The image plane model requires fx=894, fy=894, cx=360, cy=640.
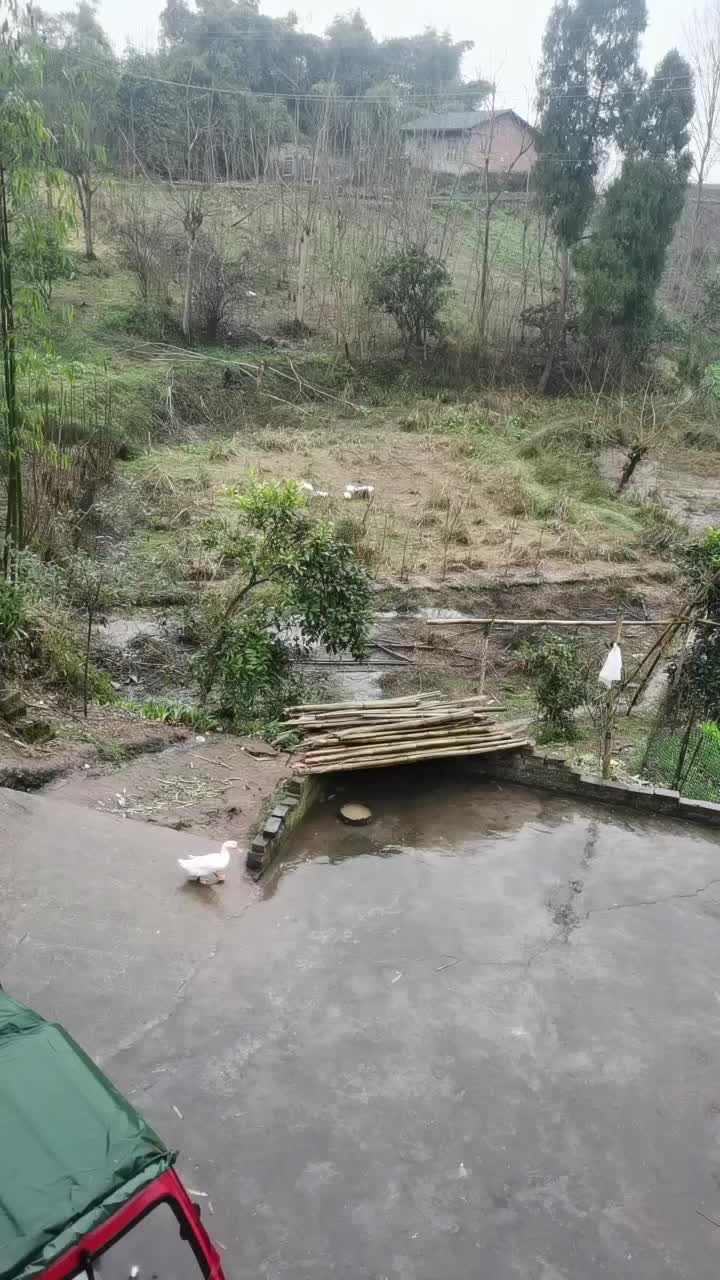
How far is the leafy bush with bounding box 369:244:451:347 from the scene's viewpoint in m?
22.3

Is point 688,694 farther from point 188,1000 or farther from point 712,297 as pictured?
point 712,297

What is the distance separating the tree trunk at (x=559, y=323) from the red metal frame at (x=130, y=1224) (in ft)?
74.9

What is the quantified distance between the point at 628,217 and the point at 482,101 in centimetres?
1089

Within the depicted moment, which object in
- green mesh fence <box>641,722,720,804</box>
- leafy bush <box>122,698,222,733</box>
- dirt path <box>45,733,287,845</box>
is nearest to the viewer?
dirt path <box>45,733,287,845</box>

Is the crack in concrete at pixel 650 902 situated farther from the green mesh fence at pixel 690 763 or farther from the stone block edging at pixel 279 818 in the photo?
the stone block edging at pixel 279 818

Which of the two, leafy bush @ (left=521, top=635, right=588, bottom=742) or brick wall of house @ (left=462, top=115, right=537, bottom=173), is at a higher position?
brick wall of house @ (left=462, top=115, right=537, bottom=173)

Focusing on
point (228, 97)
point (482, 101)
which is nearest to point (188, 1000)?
point (228, 97)

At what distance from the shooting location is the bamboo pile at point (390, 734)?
20.7ft

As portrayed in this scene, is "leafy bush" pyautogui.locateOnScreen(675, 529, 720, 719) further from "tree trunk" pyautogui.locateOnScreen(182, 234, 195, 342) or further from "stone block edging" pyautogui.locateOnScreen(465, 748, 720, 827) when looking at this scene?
"tree trunk" pyautogui.locateOnScreen(182, 234, 195, 342)

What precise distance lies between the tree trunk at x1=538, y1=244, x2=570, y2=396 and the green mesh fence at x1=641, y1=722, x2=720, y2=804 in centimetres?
1686

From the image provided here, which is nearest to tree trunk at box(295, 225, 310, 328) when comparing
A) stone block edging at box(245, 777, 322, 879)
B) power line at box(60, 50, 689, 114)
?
power line at box(60, 50, 689, 114)

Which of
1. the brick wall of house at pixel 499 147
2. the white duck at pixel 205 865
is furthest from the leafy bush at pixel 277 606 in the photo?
the brick wall of house at pixel 499 147

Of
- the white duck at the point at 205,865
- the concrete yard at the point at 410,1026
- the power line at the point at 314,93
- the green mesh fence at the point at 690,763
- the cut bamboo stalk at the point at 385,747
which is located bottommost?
the green mesh fence at the point at 690,763

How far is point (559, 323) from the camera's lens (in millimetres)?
23469
